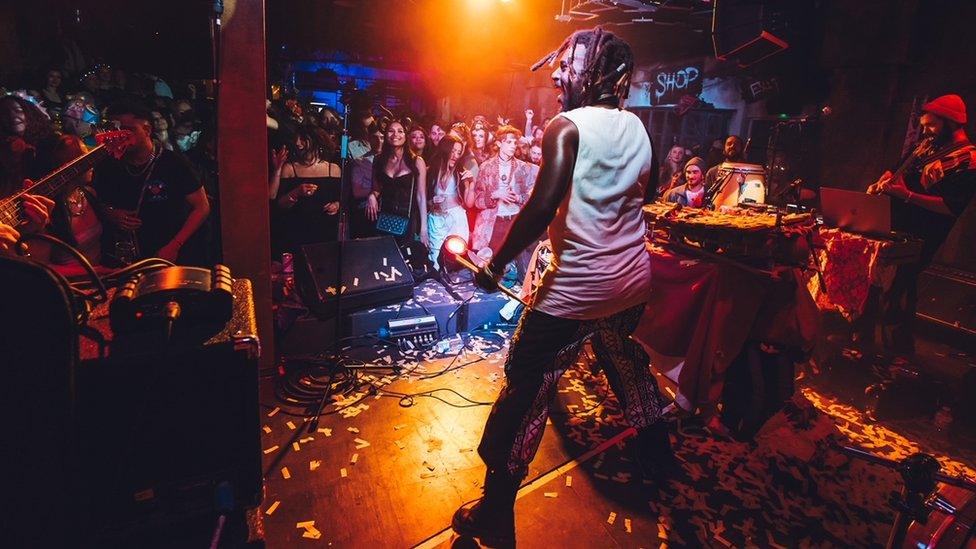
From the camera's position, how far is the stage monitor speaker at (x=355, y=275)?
4902 millimetres

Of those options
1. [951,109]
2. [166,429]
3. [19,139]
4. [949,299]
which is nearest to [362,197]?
[19,139]

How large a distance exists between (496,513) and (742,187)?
3.89m

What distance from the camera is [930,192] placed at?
15.0ft

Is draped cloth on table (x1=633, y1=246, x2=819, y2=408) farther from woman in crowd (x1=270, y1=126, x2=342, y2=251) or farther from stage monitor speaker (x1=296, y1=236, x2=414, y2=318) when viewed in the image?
woman in crowd (x1=270, y1=126, x2=342, y2=251)

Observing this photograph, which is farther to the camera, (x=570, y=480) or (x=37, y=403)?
(x=570, y=480)

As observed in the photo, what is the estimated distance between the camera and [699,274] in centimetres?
347

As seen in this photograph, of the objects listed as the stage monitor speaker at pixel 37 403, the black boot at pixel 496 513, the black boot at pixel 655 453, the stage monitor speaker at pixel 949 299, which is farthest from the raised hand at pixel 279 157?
the stage monitor speaker at pixel 949 299

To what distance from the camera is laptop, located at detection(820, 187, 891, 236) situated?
413 centimetres

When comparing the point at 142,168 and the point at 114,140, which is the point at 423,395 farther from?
the point at 142,168

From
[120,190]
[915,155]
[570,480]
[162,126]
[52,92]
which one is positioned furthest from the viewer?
[52,92]

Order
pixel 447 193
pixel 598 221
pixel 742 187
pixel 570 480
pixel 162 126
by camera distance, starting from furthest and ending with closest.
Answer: pixel 162 126 → pixel 447 193 → pixel 742 187 → pixel 570 480 → pixel 598 221

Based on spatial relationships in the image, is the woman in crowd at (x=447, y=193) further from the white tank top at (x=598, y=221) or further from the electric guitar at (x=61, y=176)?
the white tank top at (x=598, y=221)

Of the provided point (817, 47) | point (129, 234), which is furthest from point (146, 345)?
point (817, 47)

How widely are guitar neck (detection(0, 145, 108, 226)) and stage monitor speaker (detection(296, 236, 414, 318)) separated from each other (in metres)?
2.17
